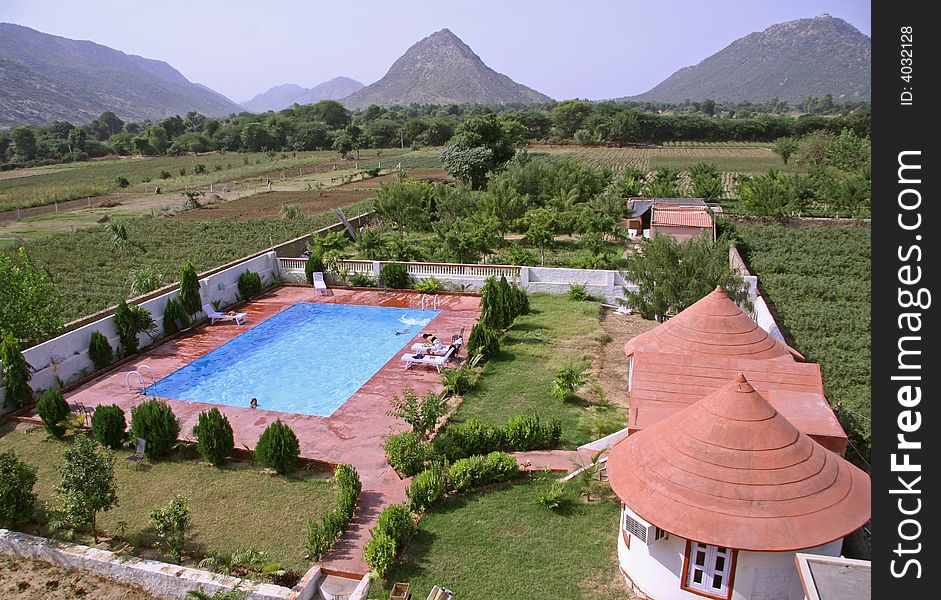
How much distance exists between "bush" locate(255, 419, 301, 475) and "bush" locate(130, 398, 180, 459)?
81.8 inches

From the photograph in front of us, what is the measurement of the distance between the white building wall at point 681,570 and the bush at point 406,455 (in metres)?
4.03

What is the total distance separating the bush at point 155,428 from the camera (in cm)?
1213

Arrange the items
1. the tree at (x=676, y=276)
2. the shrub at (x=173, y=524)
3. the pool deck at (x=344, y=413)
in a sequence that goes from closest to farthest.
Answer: the shrub at (x=173, y=524), the pool deck at (x=344, y=413), the tree at (x=676, y=276)

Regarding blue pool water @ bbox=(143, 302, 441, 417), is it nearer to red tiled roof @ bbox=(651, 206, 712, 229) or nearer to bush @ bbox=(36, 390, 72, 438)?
bush @ bbox=(36, 390, 72, 438)

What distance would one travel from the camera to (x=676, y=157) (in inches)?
3098

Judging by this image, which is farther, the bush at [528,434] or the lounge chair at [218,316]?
the lounge chair at [218,316]

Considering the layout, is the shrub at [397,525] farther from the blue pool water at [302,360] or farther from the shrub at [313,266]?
the shrub at [313,266]

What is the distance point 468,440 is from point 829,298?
15.8 metres

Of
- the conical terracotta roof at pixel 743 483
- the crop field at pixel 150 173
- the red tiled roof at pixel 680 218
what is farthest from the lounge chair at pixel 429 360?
the crop field at pixel 150 173

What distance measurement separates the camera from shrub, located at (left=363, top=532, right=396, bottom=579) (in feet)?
28.3

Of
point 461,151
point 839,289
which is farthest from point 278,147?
point 839,289

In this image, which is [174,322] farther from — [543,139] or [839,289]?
[543,139]

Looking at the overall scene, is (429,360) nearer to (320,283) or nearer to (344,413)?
(344,413)
